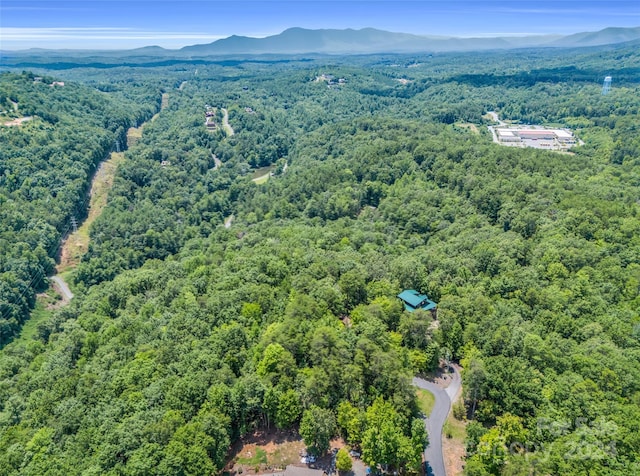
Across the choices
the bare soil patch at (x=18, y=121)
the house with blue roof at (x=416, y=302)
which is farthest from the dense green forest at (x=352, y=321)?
the bare soil patch at (x=18, y=121)

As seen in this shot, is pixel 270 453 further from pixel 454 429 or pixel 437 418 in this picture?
pixel 454 429

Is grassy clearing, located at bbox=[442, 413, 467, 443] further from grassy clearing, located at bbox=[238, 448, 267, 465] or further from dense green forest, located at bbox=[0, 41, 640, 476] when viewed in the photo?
grassy clearing, located at bbox=[238, 448, 267, 465]

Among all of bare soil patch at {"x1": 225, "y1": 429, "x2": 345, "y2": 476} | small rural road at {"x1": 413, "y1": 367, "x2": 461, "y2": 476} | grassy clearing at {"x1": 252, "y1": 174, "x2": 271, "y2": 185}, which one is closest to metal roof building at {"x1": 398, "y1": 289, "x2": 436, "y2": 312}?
small rural road at {"x1": 413, "y1": 367, "x2": 461, "y2": 476}

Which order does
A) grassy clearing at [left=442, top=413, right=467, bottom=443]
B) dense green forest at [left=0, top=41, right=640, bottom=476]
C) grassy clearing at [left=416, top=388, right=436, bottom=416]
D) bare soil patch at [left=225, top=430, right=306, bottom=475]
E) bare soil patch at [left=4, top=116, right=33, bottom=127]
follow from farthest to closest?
bare soil patch at [left=4, top=116, right=33, bottom=127]
grassy clearing at [left=416, top=388, right=436, bottom=416]
grassy clearing at [left=442, top=413, right=467, bottom=443]
bare soil patch at [left=225, top=430, right=306, bottom=475]
dense green forest at [left=0, top=41, right=640, bottom=476]

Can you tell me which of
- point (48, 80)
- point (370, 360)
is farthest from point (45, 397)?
point (48, 80)

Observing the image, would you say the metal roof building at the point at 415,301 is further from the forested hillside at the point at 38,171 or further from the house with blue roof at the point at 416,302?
the forested hillside at the point at 38,171

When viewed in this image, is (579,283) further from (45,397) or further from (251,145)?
(251,145)
